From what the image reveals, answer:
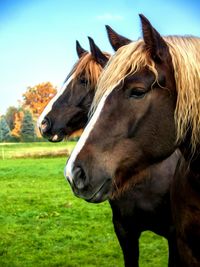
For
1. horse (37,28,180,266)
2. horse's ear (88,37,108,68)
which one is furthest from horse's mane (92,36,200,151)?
horse's ear (88,37,108,68)

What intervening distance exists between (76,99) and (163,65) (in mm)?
2154

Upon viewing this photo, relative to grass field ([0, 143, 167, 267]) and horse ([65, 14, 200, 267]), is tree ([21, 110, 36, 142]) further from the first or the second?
horse ([65, 14, 200, 267])

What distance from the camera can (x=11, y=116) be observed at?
2410 inches

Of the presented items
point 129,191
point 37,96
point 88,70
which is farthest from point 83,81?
point 37,96

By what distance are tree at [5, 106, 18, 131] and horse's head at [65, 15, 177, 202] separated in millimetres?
55116

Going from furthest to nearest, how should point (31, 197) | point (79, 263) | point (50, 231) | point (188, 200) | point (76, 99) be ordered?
point (31, 197) → point (50, 231) → point (79, 263) → point (76, 99) → point (188, 200)

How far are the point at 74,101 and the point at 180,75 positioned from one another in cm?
221

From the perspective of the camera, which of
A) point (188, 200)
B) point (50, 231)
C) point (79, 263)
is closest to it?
point (188, 200)

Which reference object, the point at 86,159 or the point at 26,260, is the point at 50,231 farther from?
the point at 86,159

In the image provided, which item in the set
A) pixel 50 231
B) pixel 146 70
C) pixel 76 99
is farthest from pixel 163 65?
pixel 50 231

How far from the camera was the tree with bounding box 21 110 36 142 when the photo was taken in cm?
4815

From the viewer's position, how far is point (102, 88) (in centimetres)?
253

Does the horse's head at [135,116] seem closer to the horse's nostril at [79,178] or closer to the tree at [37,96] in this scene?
the horse's nostril at [79,178]

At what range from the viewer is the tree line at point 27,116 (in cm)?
4978
